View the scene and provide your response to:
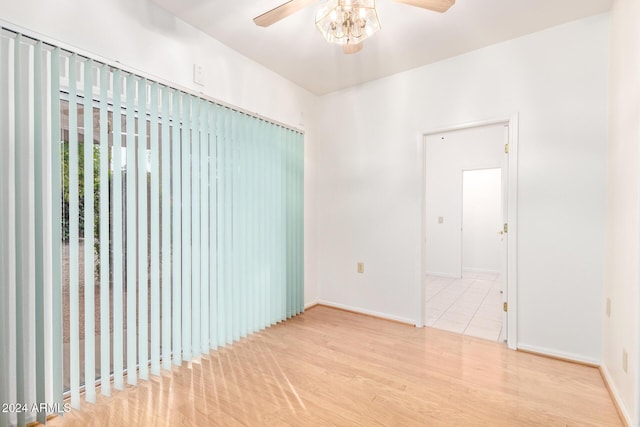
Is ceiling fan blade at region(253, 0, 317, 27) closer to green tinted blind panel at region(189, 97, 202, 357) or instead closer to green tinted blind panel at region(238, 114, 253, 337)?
green tinted blind panel at region(189, 97, 202, 357)

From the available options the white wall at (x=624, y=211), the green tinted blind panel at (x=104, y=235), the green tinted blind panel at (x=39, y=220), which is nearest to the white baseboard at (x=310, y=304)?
the green tinted blind panel at (x=104, y=235)

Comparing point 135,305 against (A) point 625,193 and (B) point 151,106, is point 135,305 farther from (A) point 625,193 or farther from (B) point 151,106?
(A) point 625,193

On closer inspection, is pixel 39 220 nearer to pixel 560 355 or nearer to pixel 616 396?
pixel 616 396

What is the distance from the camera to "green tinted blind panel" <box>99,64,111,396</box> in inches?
74.5

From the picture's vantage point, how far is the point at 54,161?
5.63ft

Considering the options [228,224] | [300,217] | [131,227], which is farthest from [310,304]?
[131,227]

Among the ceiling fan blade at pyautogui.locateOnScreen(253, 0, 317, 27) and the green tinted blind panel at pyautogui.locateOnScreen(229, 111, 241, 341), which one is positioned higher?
the ceiling fan blade at pyautogui.locateOnScreen(253, 0, 317, 27)

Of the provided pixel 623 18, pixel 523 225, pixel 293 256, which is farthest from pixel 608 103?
pixel 293 256

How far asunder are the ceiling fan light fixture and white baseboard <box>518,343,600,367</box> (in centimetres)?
283

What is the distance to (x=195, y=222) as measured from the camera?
8.00ft

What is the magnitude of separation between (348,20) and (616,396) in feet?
9.18

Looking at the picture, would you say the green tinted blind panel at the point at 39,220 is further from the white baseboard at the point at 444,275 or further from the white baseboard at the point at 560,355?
the white baseboard at the point at 444,275

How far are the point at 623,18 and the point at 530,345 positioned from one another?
2527 millimetres

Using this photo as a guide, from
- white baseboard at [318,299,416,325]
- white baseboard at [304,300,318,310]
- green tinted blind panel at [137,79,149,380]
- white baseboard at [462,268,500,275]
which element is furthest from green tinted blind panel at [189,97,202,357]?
white baseboard at [462,268,500,275]
